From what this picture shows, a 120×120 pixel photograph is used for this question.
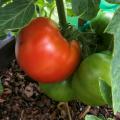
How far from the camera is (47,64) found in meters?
0.75

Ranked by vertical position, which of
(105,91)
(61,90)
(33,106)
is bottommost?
(33,106)

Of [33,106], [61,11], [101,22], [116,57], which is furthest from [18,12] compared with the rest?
[33,106]

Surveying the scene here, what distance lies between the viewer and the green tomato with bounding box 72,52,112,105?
29.8 inches

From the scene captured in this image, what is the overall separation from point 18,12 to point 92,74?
183 mm

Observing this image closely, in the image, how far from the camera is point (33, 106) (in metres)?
1.29

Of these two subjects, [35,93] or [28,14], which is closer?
[28,14]

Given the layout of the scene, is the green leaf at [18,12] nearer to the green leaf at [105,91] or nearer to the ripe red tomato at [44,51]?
the ripe red tomato at [44,51]

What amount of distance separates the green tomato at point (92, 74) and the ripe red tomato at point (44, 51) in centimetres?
3

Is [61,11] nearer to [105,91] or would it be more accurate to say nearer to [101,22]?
[101,22]

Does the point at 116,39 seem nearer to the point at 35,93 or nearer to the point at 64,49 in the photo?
the point at 64,49

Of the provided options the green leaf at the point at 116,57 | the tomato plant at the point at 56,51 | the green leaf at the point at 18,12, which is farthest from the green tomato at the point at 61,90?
the green leaf at the point at 116,57

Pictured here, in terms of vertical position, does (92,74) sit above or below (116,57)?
below

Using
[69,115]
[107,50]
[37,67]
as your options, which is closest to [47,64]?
[37,67]

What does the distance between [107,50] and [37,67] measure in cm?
15
